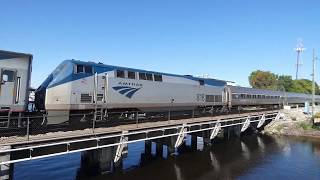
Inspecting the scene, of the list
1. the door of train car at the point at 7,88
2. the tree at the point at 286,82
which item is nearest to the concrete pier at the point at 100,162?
the door of train car at the point at 7,88

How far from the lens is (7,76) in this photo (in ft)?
68.4

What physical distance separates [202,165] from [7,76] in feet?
61.4

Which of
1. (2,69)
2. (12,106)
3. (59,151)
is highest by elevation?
(2,69)

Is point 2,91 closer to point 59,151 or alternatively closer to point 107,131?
point 59,151

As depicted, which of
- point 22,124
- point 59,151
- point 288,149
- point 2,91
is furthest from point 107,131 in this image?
point 288,149

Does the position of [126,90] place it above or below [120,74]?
below

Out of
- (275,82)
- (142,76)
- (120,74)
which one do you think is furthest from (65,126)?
(275,82)

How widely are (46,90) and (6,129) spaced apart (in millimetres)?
6400

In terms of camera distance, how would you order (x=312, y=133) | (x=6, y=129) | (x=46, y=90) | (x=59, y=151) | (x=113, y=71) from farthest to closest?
(x=312, y=133), (x=113, y=71), (x=46, y=90), (x=59, y=151), (x=6, y=129)

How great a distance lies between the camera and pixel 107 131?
23344 mm

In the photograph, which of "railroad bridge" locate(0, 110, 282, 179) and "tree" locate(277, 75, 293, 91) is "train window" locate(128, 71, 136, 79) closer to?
"railroad bridge" locate(0, 110, 282, 179)

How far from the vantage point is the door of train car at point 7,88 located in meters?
20.5

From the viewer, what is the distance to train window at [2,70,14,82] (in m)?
20.7

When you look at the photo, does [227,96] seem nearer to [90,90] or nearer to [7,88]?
[90,90]
